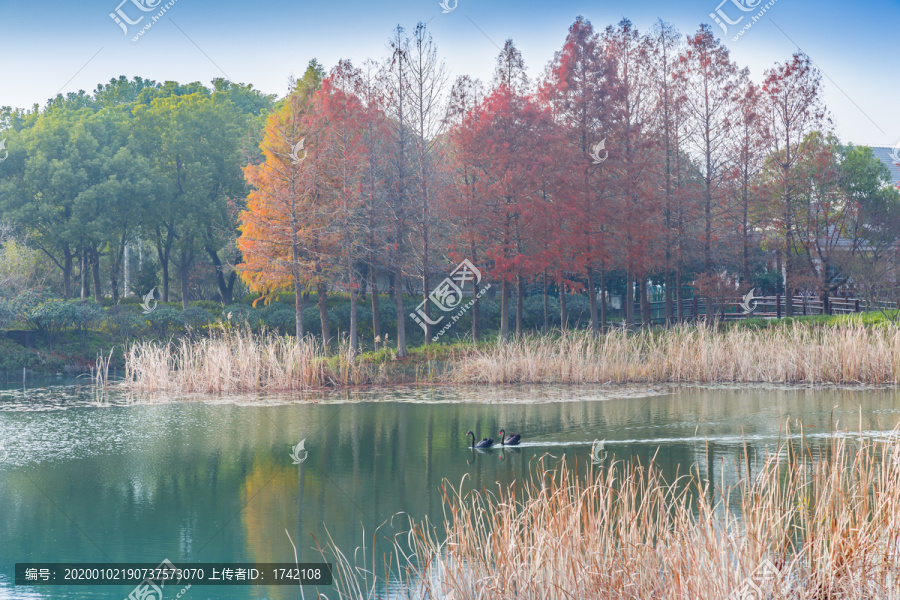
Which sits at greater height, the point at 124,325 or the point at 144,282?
the point at 144,282

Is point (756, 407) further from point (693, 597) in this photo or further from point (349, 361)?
point (693, 597)

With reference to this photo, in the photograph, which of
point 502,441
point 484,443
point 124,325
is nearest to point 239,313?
point 124,325

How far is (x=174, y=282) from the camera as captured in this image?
40.9 metres

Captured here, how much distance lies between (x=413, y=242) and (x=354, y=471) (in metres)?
12.4

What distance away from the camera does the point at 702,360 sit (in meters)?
18.3

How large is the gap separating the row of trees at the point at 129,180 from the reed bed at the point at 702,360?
1497 cm

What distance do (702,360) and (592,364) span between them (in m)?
2.43

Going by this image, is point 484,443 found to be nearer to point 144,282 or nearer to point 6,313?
point 6,313

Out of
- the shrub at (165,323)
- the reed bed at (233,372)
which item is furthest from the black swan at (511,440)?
the shrub at (165,323)

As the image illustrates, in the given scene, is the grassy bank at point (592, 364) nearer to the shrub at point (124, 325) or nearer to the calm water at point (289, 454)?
the calm water at point (289, 454)

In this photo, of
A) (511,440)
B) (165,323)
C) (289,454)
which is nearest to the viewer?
(511,440)

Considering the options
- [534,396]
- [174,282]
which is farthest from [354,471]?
[174,282]

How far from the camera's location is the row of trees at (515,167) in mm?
21469

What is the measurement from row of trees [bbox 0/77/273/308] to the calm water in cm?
1502
